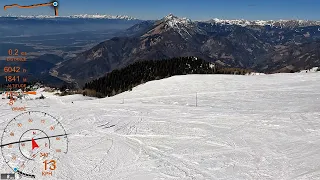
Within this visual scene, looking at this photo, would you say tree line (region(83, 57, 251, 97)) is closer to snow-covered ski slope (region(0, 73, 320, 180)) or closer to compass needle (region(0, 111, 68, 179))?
snow-covered ski slope (region(0, 73, 320, 180))

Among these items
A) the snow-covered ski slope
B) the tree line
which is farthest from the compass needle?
the tree line

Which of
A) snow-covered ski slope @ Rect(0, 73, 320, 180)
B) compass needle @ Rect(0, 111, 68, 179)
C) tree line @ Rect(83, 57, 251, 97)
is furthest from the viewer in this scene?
tree line @ Rect(83, 57, 251, 97)

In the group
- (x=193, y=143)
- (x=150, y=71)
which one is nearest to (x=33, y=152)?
(x=193, y=143)

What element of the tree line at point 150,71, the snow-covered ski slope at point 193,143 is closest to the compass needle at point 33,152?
the snow-covered ski slope at point 193,143

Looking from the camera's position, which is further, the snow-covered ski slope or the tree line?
the tree line

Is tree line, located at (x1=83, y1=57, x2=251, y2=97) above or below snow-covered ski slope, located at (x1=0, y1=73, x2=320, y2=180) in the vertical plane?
above

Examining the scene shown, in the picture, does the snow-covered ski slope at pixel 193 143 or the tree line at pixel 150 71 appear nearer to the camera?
the snow-covered ski slope at pixel 193 143

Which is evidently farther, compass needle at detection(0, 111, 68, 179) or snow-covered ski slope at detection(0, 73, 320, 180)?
snow-covered ski slope at detection(0, 73, 320, 180)

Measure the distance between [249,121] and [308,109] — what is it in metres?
7.26

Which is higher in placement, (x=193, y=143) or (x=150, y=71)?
(x=150, y=71)

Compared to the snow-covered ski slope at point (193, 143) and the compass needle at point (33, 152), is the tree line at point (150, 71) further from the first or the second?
the compass needle at point (33, 152)

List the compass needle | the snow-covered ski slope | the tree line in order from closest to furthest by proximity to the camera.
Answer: the compass needle, the snow-covered ski slope, the tree line

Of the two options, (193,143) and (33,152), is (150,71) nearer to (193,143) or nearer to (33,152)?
(193,143)

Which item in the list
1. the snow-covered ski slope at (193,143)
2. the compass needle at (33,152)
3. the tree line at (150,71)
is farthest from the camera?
the tree line at (150,71)
